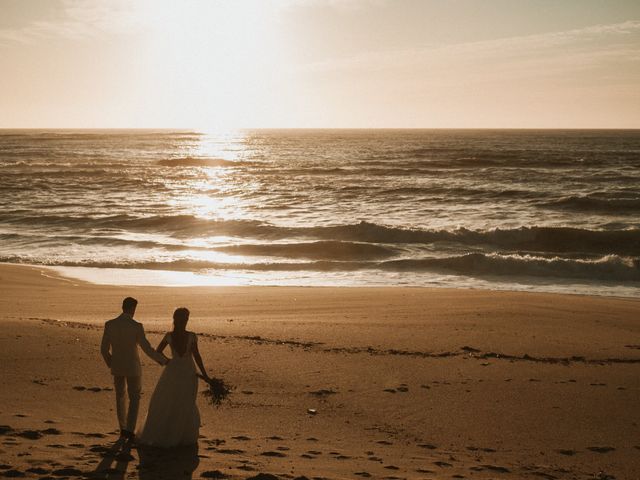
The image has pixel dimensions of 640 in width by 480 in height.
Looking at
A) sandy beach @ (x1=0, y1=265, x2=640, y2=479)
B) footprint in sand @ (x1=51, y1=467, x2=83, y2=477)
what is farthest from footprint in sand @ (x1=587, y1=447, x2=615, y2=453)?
footprint in sand @ (x1=51, y1=467, x2=83, y2=477)

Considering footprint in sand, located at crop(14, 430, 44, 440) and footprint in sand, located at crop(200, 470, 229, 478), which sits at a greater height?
footprint in sand, located at crop(200, 470, 229, 478)

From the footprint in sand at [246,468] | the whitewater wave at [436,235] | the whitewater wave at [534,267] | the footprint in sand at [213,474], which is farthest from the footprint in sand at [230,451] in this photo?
the whitewater wave at [436,235]

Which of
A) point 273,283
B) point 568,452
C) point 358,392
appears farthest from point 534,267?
point 568,452

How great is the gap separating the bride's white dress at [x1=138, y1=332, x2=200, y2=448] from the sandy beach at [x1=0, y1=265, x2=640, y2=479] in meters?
0.21

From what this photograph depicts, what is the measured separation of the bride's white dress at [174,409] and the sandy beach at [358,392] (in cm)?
21

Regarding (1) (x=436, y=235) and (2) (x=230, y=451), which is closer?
(2) (x=230, y=451)

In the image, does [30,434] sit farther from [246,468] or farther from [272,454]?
[272,454]

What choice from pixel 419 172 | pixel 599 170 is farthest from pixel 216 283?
pixel 599 170

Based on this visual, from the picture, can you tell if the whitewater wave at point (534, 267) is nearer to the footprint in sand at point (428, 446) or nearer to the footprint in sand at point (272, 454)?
the footprint in sand at point (428, 446)

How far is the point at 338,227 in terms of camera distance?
1096 inches

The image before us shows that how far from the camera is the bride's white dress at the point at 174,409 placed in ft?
21.1

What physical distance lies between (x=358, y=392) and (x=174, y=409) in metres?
2.61

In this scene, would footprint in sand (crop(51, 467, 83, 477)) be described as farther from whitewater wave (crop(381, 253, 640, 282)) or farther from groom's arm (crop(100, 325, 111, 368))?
whitewater wave (crop(381, 253, 640, 282))

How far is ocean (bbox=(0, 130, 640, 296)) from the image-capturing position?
2017 cm
